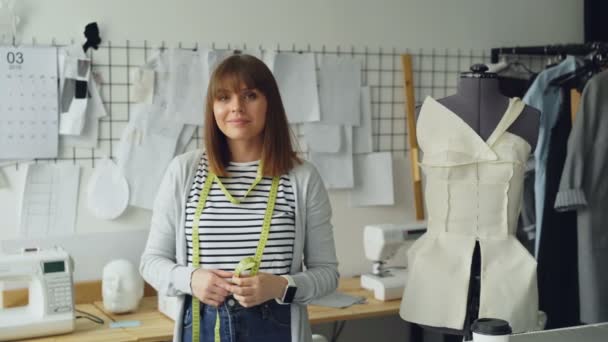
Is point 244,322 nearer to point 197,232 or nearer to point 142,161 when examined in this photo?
point 197,232

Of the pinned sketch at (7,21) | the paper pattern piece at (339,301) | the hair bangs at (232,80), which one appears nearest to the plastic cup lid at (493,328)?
the hair bangs at (232,80)

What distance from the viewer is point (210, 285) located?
6.27ft

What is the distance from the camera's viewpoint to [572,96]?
3.00 meters

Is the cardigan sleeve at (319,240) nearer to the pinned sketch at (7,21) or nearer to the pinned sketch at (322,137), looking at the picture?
the pinned sketch at (322,137)

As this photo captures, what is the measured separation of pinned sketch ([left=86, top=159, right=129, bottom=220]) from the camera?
2.78 metres

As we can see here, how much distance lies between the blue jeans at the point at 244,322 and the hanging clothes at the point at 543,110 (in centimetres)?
129

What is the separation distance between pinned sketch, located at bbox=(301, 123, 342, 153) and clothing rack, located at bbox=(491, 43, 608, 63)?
2.59ft

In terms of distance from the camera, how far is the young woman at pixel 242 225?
198cm

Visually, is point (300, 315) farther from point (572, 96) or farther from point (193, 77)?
point (572, 96)

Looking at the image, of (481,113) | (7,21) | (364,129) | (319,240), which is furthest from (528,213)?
(7,21)

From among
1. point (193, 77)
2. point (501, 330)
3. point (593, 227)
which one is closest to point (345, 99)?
point (193, 77)

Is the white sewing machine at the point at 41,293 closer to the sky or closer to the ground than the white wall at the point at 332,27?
closer to the ground

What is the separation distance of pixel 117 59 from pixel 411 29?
1.20 meters

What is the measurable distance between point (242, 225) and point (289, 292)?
200mm
